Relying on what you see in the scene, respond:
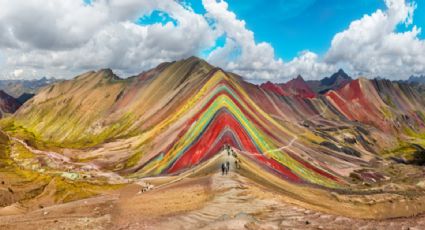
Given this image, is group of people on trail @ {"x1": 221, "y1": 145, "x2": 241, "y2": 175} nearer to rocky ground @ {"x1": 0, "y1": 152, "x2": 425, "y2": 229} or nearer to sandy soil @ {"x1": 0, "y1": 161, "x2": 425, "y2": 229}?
rocky ground @ {"x1": 0, "y1": 152, "x2": 425, "y2": 229}

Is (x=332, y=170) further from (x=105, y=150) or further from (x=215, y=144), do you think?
(x=105, y=150)

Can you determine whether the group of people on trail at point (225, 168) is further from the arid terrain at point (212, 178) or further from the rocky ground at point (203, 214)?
the rocky ground at point (203, 214)

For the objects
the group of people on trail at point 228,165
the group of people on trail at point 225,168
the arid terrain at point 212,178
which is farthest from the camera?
the group of people on trail at point 228,165

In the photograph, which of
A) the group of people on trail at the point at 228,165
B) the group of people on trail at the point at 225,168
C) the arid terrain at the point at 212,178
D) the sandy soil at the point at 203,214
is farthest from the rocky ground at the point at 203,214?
the group of people on trail at the point at 228,165

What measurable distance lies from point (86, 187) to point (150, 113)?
111 meters

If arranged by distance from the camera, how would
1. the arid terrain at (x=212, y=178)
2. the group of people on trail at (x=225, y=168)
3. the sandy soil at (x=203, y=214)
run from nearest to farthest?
the sandy soil at (x=203, y=214), the arid terrain at (x=212, y=178), the group of people on trail at (x=225, y=168)

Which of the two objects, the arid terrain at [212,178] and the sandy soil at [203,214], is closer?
the sandy soil at [203,214]

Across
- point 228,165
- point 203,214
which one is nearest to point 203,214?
point 203,214

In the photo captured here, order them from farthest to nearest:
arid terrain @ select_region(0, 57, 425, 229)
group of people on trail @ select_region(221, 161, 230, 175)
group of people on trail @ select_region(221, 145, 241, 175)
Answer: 1. group of people on trail @ select_region(221, 145, 241, 175)
2. group of people on trail @ select_region(221, 161, 230, 175)
3. arid terrain @ select_region(0, 57, 425, 229)

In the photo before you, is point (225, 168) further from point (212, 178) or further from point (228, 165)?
point (212, 178)

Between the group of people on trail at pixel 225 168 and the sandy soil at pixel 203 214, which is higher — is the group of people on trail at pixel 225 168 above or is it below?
above

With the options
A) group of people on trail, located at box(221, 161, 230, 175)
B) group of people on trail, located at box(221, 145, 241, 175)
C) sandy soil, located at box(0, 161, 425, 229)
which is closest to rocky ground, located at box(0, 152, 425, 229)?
sandy soil, located at box(0, 161, 425, 229)

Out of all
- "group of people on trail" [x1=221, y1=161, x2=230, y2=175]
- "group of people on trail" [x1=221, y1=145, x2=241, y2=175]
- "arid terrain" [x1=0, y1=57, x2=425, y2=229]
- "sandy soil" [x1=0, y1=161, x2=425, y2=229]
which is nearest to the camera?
"sandy soil" [x1=0, y1=161, x2=425, y2=229]

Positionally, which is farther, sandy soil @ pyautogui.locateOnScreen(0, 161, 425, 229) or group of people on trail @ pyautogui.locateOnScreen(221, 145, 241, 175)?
group of people on trail @ pyautogui.locateOnScreen(221, 145, 241, 175)
